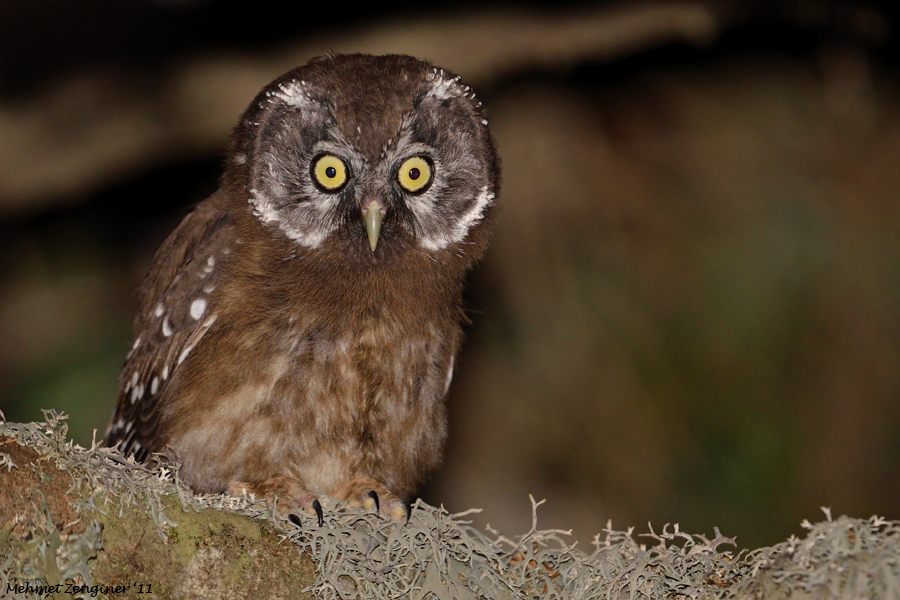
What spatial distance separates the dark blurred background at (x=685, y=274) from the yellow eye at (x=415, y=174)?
2.20 meters

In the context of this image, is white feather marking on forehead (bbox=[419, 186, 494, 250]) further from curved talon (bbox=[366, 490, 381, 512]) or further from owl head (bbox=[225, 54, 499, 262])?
curved talon (bbox=[366, 490, 381, 512])

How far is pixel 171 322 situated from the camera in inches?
121

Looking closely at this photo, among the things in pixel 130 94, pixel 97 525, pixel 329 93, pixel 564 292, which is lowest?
pixel 97 525

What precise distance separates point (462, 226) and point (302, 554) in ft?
4.64

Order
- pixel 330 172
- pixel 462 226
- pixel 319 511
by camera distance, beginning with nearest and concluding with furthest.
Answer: pixel 319 511
pixel 330 172
pixel 462 226

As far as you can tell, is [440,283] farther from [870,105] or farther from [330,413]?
[870,105]

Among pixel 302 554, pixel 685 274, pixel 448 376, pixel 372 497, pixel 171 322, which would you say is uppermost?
pixel 685 274

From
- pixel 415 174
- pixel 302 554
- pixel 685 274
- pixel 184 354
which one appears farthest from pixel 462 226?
pixel 685 274

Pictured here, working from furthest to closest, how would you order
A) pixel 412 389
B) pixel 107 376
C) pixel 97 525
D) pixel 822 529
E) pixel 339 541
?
pixel 107 376 < pixel 412 389 < pixel 339 541 < pixel 97 525 < pixel 822 529

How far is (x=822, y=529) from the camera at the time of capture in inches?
63.7

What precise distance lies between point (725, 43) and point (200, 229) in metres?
3.85

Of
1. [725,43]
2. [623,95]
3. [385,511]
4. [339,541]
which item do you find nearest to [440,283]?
[385,511]

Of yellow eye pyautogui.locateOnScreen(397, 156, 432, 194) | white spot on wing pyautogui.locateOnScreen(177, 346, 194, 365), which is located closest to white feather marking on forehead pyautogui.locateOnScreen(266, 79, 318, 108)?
yellow eye pyautogui.locateOnScreen(397, 156, 432, 194)

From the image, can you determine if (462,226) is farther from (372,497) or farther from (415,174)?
(372,497)
